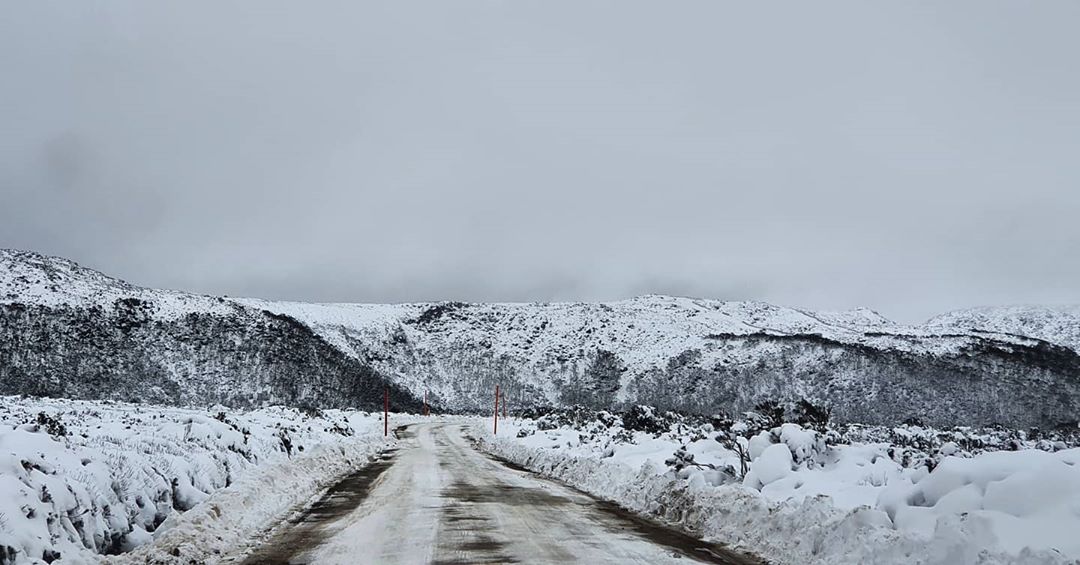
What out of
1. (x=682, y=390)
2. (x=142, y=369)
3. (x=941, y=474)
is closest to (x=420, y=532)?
(x=941, y=474)

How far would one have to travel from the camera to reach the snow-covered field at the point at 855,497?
21.5 ft

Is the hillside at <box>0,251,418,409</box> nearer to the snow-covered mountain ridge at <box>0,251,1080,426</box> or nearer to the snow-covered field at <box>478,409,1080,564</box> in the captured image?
the snow-covered mountain ridge at <box>0,251,1080,426</box>

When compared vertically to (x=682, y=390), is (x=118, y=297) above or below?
above

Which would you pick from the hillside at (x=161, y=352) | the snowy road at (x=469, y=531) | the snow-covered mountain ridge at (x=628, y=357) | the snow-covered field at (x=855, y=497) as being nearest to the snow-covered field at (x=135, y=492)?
the snowy road at (x=469, y=531)

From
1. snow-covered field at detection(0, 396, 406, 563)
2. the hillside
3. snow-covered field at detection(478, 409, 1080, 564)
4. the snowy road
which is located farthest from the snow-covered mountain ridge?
snow-covered field at detection(0, 396, 406, 563)

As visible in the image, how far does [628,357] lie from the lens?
139 m

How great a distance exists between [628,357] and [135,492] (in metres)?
133

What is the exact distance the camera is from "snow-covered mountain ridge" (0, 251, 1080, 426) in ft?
333

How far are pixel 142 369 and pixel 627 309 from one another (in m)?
111

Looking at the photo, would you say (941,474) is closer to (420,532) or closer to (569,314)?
(420,532)

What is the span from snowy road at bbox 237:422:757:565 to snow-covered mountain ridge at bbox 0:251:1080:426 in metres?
94.8

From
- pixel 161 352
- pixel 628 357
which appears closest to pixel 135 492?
pixel 161 352

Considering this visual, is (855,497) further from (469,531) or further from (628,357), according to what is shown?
(628,357)

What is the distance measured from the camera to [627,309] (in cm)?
17188
